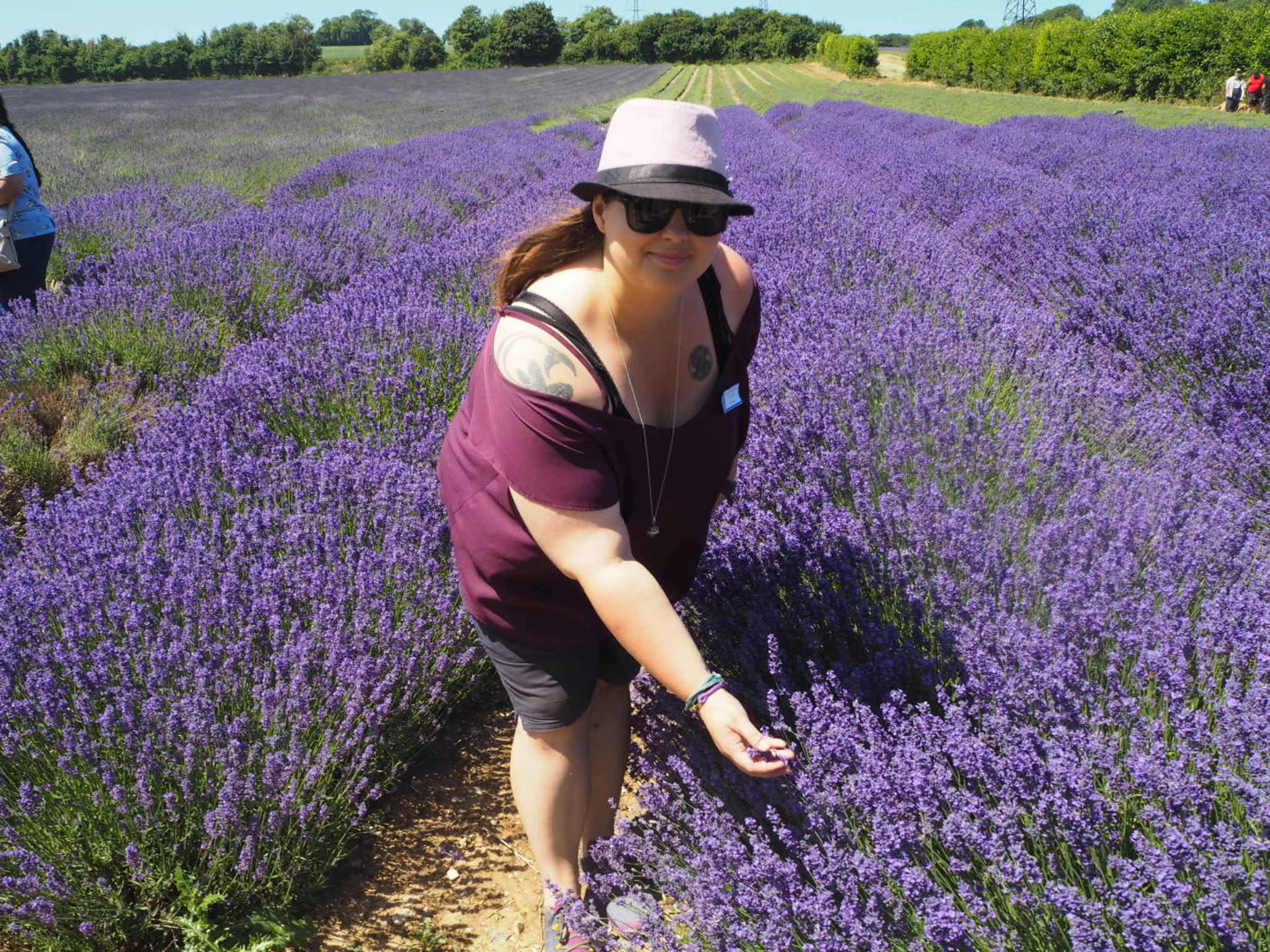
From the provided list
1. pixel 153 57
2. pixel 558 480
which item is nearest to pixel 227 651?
pixel 558 480

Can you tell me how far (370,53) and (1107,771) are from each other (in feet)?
225

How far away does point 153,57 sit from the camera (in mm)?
51719

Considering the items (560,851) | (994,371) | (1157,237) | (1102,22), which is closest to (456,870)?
(560,851)

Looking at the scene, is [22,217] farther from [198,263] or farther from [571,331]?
[571,331]

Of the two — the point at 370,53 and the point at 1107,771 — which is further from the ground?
the point at 370,53

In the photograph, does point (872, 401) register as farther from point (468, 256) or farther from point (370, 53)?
point (370, 53)

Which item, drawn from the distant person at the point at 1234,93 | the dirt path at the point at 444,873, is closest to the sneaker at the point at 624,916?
the dirt path at the point at 444,873

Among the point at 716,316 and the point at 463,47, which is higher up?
the point at 463,47

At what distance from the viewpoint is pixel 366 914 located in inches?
72.4

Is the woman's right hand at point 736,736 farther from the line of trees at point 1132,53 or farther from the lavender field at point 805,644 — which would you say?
the line of trees at point 1132,53

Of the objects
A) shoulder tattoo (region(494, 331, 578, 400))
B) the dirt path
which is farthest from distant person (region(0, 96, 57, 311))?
shoulder tattoo (region(494, 331, 578, 400))

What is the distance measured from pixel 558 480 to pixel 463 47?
73925 millimetres

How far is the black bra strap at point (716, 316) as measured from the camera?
1549 millimetres

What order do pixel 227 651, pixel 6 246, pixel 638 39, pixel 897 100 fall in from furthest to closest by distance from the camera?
pixel 638 39 < pixel 897 100 < pixel 6 246 < pixel 227 651
